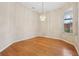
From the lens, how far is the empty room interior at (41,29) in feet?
6.32

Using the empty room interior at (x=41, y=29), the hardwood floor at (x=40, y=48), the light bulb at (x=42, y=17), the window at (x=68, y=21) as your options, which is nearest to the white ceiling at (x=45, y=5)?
the empty room interior at (x=41, y=29)

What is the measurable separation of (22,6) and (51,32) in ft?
2.56

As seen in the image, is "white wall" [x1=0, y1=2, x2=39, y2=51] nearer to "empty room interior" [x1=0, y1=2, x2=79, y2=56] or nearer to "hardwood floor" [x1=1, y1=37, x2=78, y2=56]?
"empty room interior" [x1=0, y1=2, x2=79, y2=56]

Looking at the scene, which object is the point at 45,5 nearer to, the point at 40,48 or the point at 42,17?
the point at 42,17

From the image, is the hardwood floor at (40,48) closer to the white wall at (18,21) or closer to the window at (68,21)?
the white wall at (18,21)

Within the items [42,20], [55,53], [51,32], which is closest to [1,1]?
[42,20]

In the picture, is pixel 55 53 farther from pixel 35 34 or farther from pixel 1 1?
pixel 1 1

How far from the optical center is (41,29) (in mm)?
1984

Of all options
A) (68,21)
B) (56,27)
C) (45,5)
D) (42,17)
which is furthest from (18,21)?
(68,21)

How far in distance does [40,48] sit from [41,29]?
395 millimetres

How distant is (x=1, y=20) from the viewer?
6.84 feet

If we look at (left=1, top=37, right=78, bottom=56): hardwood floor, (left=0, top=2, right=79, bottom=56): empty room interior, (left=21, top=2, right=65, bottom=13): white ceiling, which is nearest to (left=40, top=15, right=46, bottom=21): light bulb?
(left=0, top=2, right=79, bottom=56): empty room interior

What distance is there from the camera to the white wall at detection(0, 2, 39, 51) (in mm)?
1957

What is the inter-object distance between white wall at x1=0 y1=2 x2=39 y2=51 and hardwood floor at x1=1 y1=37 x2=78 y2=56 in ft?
0.41
